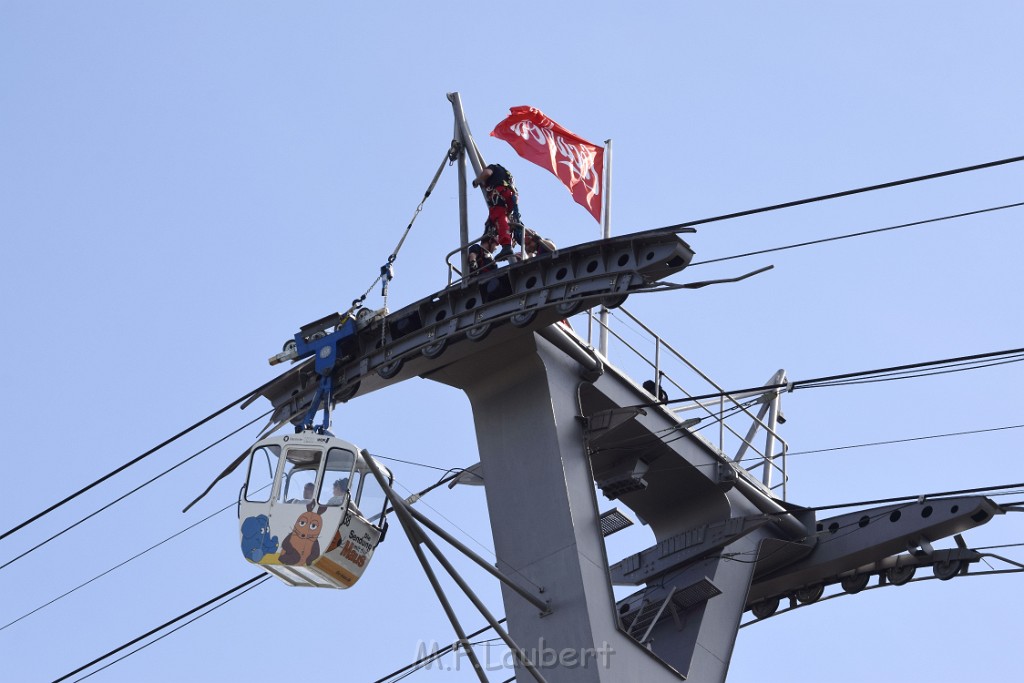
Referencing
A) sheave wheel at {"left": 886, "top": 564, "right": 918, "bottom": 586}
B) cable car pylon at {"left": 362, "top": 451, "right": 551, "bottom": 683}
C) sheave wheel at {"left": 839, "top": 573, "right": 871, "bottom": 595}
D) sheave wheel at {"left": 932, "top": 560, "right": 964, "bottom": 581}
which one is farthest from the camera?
sheave wheel at {"left": 839, "top": 573, "right": 871, "bottom": 595}

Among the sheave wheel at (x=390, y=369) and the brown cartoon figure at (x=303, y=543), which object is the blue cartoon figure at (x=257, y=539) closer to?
the brown cartoon figure at (x=303, y=543)

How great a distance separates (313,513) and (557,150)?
7.42 metres

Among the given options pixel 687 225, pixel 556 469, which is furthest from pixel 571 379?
pixel 687 225

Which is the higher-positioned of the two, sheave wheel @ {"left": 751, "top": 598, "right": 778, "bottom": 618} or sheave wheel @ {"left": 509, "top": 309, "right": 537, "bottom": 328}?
sheave wheel @ {"left": 509, "top": 309, "right": 537, "bottom": 328}

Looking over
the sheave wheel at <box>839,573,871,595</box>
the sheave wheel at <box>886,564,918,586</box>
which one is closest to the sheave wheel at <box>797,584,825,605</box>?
the sheave wheel at <box>839,573,871,595</box>

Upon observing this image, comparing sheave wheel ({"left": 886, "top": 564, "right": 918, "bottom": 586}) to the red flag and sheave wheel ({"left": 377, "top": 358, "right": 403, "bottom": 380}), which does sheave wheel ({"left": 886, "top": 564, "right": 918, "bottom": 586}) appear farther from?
sheave wheel ({"left": 377, "top": 358, "right": 403, "bottom": 380})

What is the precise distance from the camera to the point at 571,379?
23859 mm

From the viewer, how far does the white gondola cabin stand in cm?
2095

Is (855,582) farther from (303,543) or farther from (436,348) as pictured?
(303,543)

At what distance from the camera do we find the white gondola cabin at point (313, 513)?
20953 millimetres

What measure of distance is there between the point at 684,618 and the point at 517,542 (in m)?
3.95

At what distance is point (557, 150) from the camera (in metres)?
25.8

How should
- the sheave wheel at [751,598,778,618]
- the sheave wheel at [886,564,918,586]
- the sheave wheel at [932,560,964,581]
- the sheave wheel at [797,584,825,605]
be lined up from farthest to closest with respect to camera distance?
Result: the sheave wheel at [751,598,778,618] → the sheave wheel at [797,584,825,605] → the sheave wheel at [886,564,918,586] → the sheave wheel at [932,560,964,581]

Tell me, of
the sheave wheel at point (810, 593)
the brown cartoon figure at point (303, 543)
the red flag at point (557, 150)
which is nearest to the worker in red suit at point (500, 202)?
the red flag at point (557, 150)
